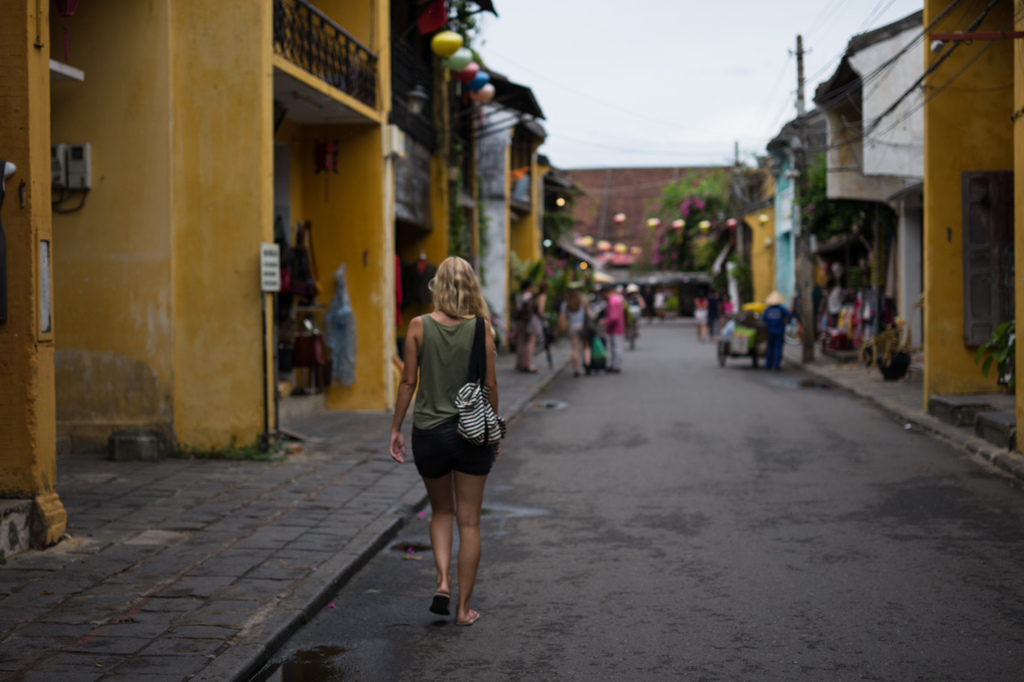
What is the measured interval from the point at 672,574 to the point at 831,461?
478 centimetres

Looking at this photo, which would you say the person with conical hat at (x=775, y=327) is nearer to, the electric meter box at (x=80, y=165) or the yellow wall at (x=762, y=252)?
the electric meter box at (x=80, y=165)

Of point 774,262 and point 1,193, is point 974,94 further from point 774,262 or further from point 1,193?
point 774,262

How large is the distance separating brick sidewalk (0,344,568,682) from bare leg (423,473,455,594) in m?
0.72

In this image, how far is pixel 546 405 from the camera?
16562 millimetres

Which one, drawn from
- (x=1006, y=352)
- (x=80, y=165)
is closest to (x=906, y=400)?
(x=1006, y=352)

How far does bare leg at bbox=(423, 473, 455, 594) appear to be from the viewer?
5516 millimetres

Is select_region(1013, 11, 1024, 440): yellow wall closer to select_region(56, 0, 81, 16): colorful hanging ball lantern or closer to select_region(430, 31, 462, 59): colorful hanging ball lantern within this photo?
select_region(430, 31, 462, 59): colorful hanging ball lantern

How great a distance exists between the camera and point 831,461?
34.5 feet

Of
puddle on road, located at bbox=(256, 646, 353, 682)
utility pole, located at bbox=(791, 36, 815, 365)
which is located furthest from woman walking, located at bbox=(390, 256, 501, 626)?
utility pole, located at bbox=(791, 36, 815, 365)

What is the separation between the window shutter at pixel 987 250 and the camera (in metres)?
13.3

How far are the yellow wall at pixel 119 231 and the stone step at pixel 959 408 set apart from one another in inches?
349

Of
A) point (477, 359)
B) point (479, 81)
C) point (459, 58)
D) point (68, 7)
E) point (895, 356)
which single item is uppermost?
point (479, 81)

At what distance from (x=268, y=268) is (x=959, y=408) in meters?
8.06

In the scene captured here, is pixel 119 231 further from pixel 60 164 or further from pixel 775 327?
pixel 775 327
